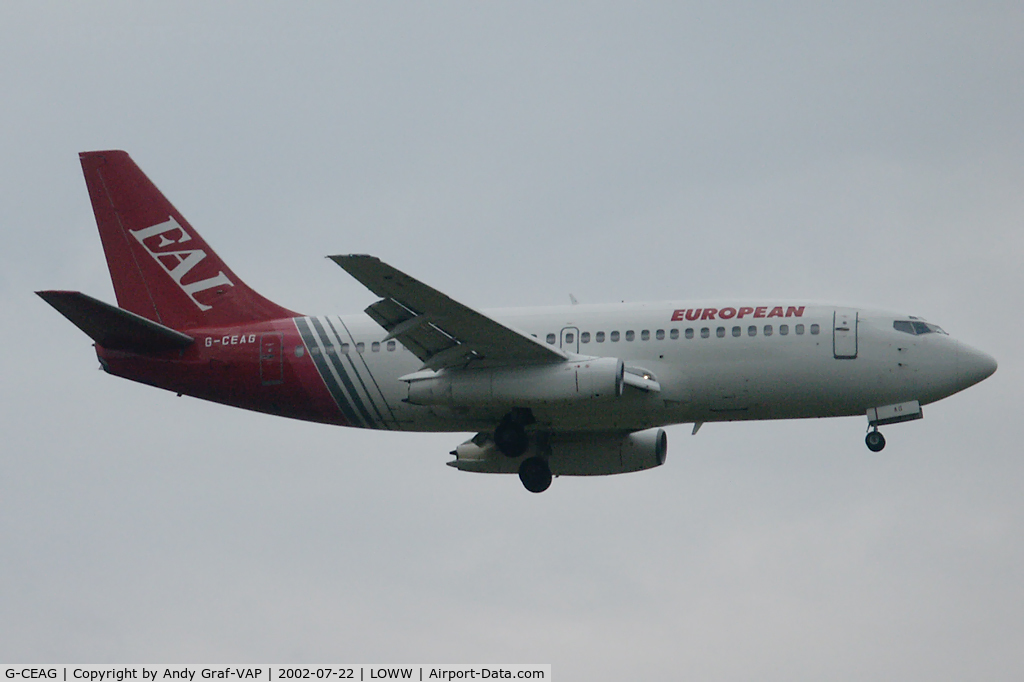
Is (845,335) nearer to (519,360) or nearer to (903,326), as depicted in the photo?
(903,326)

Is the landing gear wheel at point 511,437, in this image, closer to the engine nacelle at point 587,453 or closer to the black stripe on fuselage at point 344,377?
the engine nacelle at point 587,453

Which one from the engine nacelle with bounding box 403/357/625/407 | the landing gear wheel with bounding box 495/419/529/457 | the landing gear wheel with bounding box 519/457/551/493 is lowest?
the landing gear wheel with bounding box 519/457/551/493

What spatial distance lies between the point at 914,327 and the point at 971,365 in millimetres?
1762

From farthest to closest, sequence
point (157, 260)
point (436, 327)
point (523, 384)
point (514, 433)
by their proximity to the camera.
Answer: point (157, 260) < point (514, 433) < point (523, 384) < point (436, 327)

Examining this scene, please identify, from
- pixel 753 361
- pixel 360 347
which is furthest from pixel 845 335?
pixel 360 347

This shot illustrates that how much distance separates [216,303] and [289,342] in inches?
116

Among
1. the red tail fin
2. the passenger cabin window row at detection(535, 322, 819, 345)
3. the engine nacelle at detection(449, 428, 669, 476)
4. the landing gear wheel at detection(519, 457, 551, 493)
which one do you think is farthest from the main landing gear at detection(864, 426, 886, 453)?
the red tail fin

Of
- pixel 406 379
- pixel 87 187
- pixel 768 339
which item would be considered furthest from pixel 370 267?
pixel 87 187

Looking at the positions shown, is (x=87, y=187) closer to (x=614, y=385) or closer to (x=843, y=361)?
(x=614, y=385)

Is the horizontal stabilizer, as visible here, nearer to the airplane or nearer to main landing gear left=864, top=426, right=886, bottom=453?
the airplane

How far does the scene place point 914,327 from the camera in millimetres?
39000

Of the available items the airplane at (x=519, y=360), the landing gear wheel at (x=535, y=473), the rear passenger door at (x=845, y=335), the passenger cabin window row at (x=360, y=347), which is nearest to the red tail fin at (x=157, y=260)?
the airplane at (x=519, y=360)

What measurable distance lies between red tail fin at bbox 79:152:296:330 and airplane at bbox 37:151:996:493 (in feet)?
0.19

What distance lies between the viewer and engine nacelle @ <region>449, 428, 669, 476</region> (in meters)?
43.5
